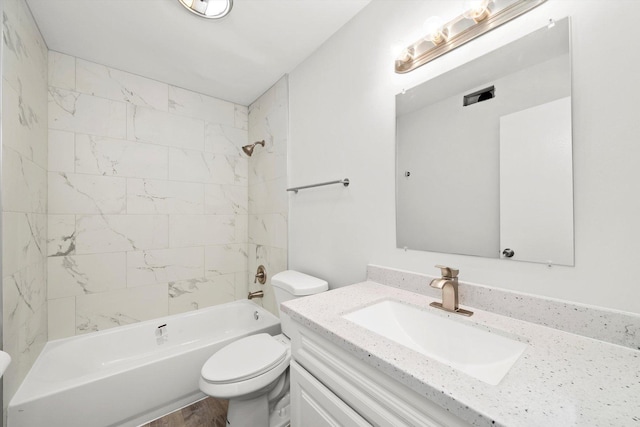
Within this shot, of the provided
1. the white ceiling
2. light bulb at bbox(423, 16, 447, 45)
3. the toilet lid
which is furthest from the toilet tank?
the white ceiling

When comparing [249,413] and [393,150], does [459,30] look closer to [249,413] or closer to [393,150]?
[393,150]

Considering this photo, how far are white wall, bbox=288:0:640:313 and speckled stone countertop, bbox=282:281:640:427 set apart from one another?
0.16 m

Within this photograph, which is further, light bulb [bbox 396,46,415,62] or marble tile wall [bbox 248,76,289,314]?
marble tile wall [bbox 248,76,289,314]

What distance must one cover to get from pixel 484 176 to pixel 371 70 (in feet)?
2.64

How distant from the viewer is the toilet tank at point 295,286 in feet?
4.79

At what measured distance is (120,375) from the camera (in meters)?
1.40

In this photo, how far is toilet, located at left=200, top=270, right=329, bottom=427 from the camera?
1209 mm

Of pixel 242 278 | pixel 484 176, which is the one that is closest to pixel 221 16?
pixel 484 176

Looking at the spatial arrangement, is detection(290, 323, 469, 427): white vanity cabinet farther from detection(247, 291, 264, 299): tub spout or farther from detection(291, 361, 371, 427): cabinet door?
detection(247, 291, 264, 299): tub spout

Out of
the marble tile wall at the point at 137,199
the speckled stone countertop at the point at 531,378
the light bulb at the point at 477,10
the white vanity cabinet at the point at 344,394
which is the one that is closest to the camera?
the speckled stone countertop at the point at 531,378

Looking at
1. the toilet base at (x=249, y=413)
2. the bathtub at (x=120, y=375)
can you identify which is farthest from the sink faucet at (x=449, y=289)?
the bathtub at (x=120, y=375)

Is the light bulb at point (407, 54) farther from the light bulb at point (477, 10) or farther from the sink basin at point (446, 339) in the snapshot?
the sink basin at point (446, 339)

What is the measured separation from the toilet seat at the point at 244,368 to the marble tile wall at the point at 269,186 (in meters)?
0.61

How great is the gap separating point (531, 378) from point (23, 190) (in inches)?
85.6
